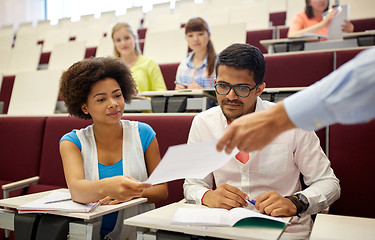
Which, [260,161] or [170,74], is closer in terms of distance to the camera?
[260,161]

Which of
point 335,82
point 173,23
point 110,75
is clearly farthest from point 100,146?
point 173,23

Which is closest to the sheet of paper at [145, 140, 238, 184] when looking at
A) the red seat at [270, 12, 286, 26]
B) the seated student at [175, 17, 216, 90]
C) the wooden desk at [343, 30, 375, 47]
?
the seated student at [175, 17, 216, 90]

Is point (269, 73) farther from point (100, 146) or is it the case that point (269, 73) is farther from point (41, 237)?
point (41, 237)

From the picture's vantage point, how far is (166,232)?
532 mm

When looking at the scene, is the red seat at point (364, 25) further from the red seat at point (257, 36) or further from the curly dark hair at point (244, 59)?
the curly dark hair at point (244, 59)

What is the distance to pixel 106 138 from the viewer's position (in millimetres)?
926

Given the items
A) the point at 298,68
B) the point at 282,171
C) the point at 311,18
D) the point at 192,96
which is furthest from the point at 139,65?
the point at 282,171

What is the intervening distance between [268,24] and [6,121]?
2.00m

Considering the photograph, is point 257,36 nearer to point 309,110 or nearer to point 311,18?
point 311,18

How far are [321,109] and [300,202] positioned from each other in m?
0.32

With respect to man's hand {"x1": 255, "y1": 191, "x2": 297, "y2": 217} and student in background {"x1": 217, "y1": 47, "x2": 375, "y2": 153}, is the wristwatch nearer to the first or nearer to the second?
man's hand {"x1": 255, "y1": 191, "x2": 297, "y2": 217}

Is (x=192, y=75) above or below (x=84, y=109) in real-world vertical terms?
above

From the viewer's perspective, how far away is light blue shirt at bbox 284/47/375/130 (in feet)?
1.17

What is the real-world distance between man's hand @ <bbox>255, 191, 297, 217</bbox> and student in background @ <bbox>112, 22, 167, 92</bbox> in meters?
1.24
